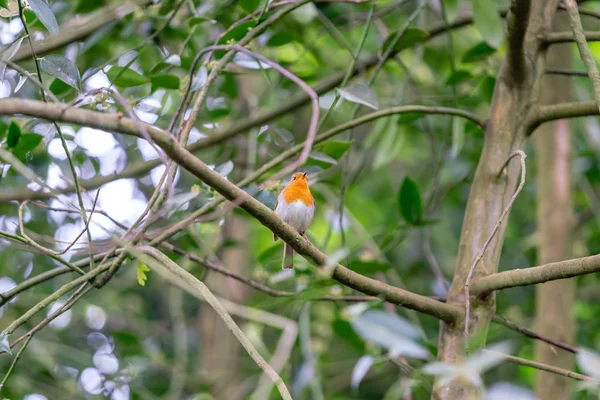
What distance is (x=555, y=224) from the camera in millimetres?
3793

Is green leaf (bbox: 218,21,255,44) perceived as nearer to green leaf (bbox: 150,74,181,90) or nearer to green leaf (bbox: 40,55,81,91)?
green leaf (bbox: 150,74,181,90)

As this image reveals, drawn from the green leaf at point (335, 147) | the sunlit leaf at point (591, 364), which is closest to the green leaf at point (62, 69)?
the green leaf at point (335, 147)

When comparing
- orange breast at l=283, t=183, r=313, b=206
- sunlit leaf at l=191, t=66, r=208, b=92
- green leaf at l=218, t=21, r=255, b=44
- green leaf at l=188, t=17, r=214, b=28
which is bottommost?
sunlit leaf at l=191, t=66, r=208, b=92

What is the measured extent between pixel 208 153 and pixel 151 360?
Answer: 4.37ft

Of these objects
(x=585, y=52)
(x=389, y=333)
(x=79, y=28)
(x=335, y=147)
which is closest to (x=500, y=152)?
(x=585, y=52)

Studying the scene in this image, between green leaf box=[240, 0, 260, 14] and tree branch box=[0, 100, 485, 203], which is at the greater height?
green leaf box=[240, 0, 260, 14]

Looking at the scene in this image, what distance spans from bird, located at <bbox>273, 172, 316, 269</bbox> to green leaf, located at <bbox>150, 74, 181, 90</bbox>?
3.79 feet

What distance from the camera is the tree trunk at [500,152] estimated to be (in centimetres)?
226

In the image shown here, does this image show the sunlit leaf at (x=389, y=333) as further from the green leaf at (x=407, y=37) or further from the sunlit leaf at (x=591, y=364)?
the green leaf at (x=407, y=37)

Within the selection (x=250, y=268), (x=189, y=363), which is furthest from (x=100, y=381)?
(x=250, y=268)

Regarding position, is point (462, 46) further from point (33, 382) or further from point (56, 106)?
point (56, 106)

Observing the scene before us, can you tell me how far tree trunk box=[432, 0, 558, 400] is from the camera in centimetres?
226

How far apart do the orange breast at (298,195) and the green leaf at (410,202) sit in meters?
0.97

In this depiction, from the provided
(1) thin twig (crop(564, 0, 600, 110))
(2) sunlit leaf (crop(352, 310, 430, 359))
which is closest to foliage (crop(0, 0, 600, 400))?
(2) sunlit leaf (crop(352, 310, 430, 359))
